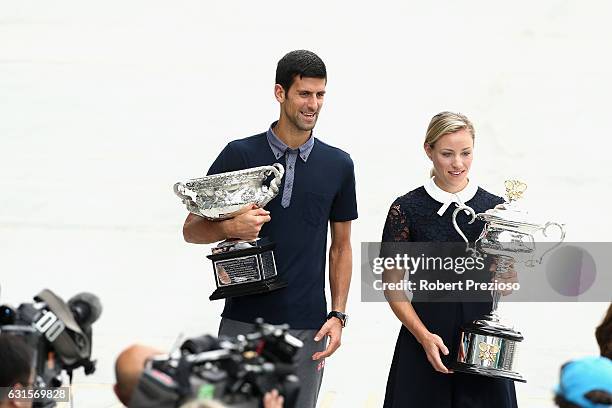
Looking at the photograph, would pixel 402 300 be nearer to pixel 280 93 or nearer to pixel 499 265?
pixel 499 265

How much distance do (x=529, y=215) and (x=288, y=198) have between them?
676 millimetres

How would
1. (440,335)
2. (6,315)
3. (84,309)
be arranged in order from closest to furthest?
(6,315), (84,309), (440,335)

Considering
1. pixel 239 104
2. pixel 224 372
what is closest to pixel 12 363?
pixel 224 372

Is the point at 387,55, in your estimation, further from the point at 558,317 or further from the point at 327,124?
the point at 558,317

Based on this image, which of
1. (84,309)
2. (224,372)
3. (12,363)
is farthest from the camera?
(84,309)

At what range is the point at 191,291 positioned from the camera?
6938 millimetres

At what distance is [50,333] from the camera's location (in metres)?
2.66

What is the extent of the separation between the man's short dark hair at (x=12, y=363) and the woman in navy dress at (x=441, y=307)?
49.9 inches

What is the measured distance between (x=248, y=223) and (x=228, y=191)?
0.36 ft

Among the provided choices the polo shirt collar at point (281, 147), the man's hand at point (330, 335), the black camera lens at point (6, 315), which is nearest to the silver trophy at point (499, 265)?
the man's hand at point (330, 335)

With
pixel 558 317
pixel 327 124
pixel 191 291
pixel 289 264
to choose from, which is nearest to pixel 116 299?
pixel 191 291

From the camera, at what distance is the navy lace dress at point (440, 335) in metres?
3.50

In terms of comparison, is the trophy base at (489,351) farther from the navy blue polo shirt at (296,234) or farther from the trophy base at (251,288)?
the trophy base at (251,288)

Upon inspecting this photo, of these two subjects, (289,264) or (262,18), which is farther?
(262,18)
